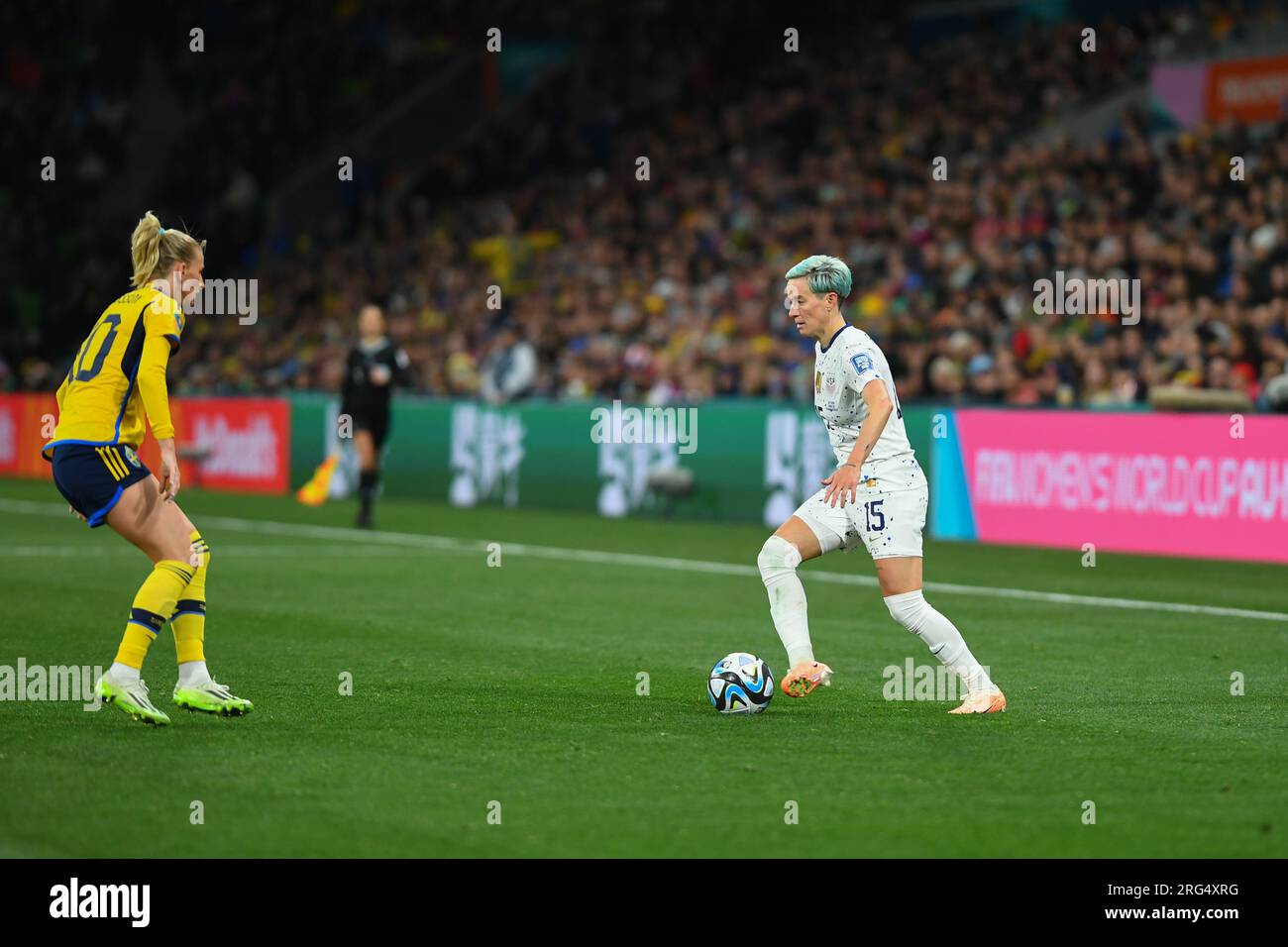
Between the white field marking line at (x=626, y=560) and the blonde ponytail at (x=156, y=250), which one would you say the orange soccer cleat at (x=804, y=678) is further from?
the white field marking line at (x=626, y=560)

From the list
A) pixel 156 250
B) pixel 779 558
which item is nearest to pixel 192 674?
pixel 156 250

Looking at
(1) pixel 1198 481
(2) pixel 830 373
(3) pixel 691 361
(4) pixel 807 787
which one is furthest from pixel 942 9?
A: (4) pixel 807 787

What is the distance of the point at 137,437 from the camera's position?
8.89 m

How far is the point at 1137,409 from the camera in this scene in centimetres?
1886

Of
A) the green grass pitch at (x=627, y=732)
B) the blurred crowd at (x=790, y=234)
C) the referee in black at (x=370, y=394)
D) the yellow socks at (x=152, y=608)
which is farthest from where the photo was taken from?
the blurred crowd at (x=790, y=234)

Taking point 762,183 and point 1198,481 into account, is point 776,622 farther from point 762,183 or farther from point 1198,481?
point 762,183


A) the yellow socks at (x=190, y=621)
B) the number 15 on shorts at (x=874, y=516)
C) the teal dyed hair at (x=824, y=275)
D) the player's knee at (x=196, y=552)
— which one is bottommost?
the yellow socks at (x=190, y=621)

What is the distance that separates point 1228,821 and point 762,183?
81.7 ft

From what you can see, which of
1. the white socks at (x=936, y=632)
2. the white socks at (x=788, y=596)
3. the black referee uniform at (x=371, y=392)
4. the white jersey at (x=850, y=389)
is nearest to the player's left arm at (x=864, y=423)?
the white jersey at (x=850, y=389)

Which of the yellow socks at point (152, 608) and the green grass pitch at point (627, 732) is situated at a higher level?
the yellow socks at point (152, 608)

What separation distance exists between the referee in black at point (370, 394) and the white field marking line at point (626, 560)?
630 mm

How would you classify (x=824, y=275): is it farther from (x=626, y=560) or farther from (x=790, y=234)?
(x=790, y=234)

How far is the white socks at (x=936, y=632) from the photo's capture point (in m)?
9.34

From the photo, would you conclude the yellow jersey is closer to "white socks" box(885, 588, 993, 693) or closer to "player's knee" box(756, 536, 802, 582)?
"player's knee" box(756, 536, 802, 582)
